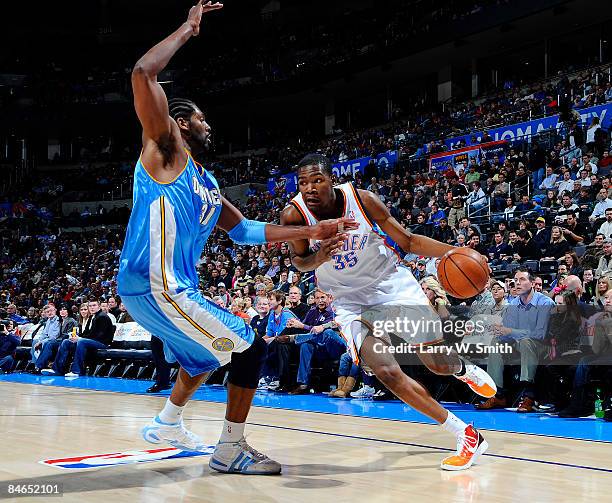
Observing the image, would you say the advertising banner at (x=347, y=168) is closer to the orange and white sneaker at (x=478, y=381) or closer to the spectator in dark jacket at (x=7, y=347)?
the spectator in dark jacket at (x=7, y=347)

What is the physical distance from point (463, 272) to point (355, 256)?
0.72m

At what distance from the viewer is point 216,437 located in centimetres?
507

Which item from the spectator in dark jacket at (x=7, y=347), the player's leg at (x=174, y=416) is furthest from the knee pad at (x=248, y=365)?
the spectator in dark jacket at (x=7, y=347)

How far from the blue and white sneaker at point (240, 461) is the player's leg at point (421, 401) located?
823mm

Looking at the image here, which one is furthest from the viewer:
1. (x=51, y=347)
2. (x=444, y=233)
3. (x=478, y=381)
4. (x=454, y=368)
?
(x=51, y=347)

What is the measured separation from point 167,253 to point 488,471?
6.66ft

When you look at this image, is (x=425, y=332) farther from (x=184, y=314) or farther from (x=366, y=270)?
(x=184, y=314)

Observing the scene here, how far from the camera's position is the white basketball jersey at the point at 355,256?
450 centimetres

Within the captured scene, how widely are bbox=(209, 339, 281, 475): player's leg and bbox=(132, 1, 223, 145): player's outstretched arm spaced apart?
3.86ft

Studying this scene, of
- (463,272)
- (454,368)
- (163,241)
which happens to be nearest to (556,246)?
(454,368)

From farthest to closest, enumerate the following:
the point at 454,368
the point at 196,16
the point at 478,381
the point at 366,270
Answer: the point at 478,381
the point at 454,368
the point at 366,270
the point at 196,16

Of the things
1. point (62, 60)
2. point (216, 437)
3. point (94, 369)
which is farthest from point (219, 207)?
point (62, 60)

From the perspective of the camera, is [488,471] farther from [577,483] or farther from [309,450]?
[309,450]

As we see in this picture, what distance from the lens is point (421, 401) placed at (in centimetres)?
401
